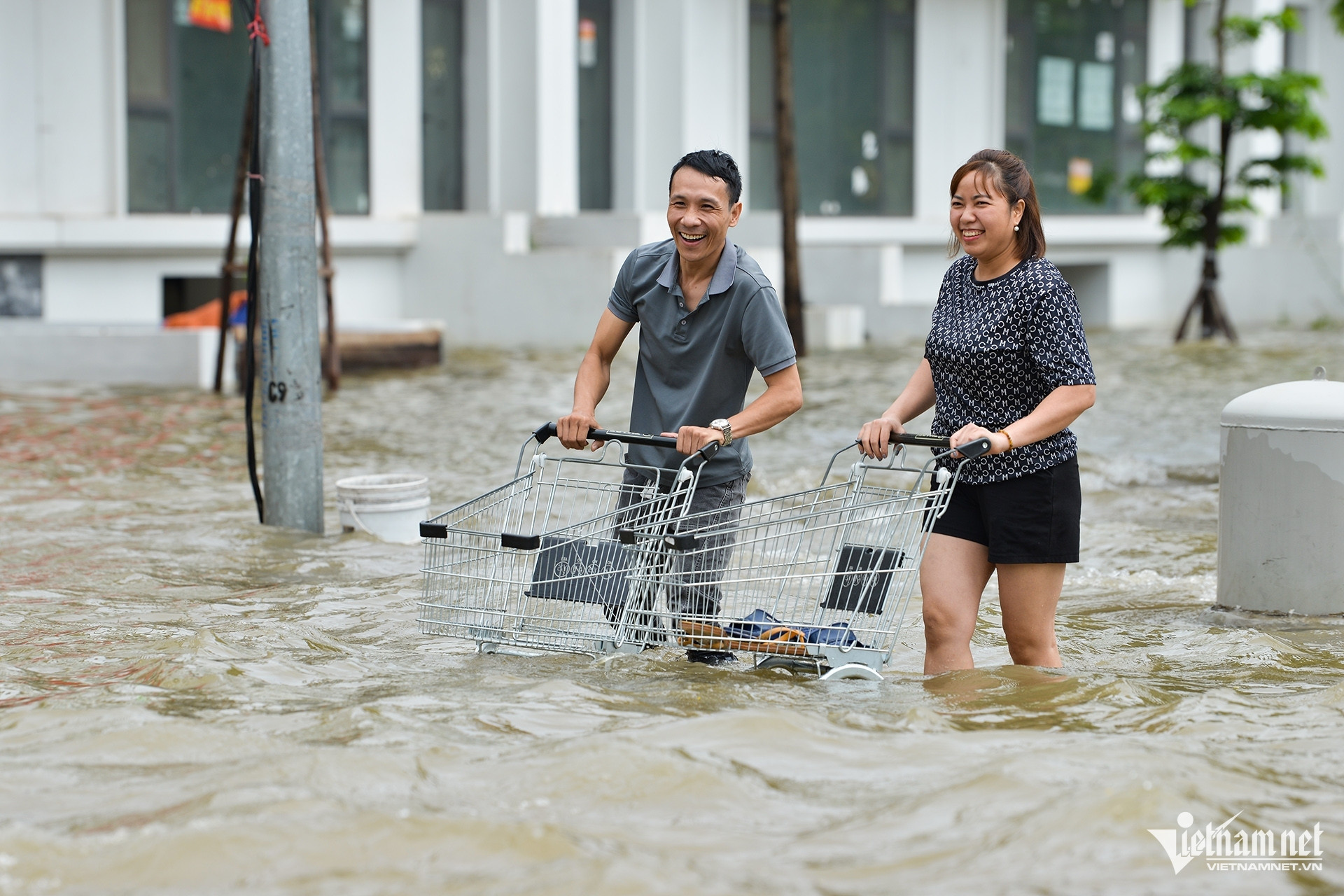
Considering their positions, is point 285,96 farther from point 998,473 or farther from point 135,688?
point 998,473

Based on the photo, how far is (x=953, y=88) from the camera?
2666cm

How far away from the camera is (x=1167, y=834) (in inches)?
141

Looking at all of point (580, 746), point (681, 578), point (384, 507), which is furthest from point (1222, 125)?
point (580, 746)

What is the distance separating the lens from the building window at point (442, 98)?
22.5 m

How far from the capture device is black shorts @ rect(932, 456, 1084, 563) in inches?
185

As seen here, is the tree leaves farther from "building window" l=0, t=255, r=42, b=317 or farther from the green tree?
"building window" l=0, t=255, r=42, b=317

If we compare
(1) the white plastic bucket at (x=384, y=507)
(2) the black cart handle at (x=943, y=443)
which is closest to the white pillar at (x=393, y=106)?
(1) the white plastic bucket at (x=384, y=507)

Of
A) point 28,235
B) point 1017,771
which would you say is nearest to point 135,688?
point 1017,771

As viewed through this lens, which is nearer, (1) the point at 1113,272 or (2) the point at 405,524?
(2) the point at 405,524

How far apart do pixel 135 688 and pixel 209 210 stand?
15994 millimetres

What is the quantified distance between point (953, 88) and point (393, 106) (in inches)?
411

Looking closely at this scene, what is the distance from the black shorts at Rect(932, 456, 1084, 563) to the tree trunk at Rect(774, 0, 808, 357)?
1425 cm

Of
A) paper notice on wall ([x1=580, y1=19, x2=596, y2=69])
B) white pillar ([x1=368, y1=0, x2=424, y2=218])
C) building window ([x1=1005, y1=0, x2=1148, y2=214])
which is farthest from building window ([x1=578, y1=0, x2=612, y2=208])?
building window ([x1=1005, y1=0, x2=1148, y2=214])

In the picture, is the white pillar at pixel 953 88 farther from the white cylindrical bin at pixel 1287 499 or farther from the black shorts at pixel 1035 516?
the black shorts at pixel 1035 516
